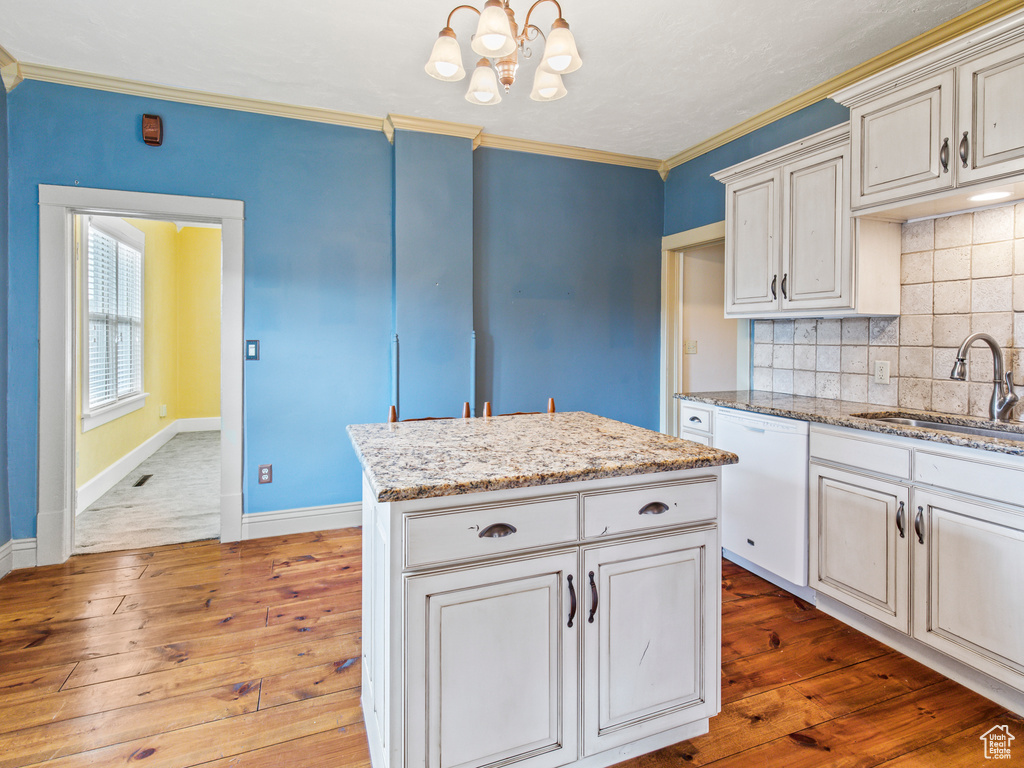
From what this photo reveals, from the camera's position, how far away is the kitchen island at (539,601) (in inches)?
45.9

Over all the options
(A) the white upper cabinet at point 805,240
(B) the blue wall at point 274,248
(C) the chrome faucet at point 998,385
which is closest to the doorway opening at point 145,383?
(B) the blue wall at point 274,248

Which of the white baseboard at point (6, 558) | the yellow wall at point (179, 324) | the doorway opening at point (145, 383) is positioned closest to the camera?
the white baseboard at point (6, 558)

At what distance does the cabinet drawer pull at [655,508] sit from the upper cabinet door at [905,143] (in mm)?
1704

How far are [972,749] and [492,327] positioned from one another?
9.89 feet

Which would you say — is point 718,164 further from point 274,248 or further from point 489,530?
point 489,530

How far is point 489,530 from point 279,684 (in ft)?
3.98

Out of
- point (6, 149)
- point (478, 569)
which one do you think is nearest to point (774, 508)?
point (478, 569)

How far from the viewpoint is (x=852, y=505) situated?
212 cm

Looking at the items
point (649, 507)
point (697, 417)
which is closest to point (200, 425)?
point (697, 417)

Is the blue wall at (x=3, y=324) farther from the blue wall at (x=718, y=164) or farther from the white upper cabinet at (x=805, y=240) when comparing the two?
the blue wall at (x=718, y=164)

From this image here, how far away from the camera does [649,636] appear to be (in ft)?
4.59

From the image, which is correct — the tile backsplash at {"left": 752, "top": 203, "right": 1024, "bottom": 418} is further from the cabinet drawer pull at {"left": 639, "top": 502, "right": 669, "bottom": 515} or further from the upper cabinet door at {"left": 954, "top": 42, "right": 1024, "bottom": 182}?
the cabinet drawer pull at {"left": 639, "top": 502, "right": 669, "bottom": 515}

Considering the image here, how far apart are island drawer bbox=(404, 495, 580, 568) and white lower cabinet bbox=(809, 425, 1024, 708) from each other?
141cm

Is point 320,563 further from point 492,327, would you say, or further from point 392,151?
point 392,151
